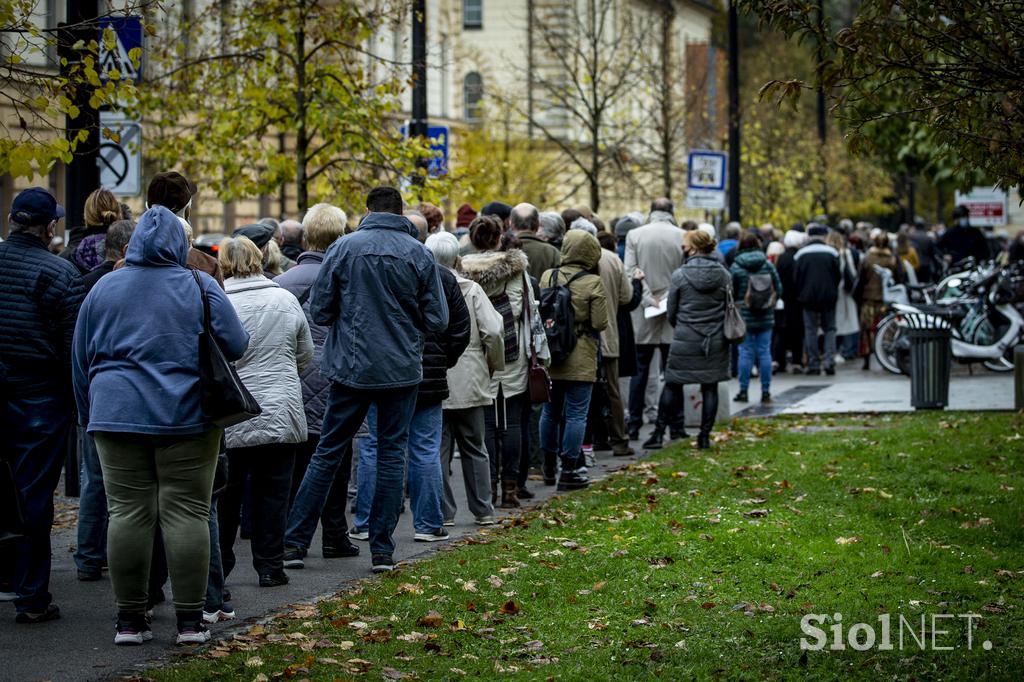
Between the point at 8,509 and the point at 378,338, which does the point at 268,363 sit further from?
the point at 8,509

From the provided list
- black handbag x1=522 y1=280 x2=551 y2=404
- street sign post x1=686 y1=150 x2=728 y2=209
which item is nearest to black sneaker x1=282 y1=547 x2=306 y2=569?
black handbag x1=522 y1=280 x2=551 y2=404

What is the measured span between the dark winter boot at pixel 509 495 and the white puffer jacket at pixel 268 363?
123 inches

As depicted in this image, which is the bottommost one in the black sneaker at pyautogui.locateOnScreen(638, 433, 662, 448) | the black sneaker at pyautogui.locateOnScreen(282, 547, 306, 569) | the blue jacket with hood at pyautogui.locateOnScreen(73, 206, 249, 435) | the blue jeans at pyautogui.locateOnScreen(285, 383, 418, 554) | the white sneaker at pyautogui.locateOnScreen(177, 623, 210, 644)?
the black sneaker at pyautogui.locateOnScreen(638, 433, 662, 448)

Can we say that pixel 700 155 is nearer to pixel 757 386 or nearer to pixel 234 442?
pixel 757 386

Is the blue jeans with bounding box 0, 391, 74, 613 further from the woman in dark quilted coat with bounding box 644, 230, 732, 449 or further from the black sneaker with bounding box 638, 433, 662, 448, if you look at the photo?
the black sneaker with bounding box 638, 433, 662, 448

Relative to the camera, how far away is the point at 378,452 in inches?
352

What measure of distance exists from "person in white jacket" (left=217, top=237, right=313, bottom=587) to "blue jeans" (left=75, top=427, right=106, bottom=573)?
0.75m

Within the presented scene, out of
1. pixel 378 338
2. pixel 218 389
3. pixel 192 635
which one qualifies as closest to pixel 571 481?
pixel 378 338

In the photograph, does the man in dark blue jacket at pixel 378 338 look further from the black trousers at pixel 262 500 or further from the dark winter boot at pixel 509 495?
the dark winter boot at pixel 509 495

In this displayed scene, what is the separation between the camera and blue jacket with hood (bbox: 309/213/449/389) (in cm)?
868

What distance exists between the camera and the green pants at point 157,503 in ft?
22.8

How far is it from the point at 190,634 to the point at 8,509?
1004 millimetres

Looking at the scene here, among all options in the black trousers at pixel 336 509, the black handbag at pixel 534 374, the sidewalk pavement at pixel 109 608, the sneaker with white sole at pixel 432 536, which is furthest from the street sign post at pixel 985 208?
the black trousers at pixel 336 509

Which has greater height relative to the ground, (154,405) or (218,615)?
(154,405)
